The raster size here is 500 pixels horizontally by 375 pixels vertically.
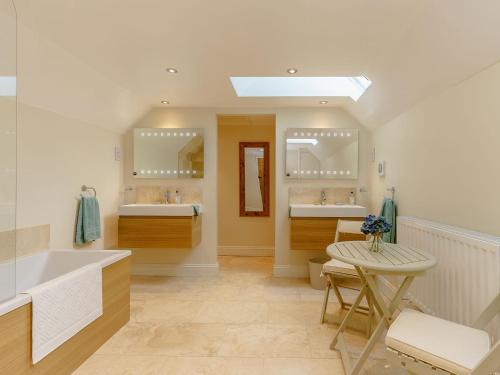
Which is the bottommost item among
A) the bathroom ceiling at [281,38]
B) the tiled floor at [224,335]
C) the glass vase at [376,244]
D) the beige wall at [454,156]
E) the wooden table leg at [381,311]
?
the tiled floor at [224,335]

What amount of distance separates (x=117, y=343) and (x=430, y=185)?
2575 millimetres

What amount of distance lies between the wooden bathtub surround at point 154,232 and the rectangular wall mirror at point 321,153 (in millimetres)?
1402

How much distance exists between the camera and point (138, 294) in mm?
3053

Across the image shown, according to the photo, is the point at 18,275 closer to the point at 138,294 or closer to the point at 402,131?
the point at 138,294

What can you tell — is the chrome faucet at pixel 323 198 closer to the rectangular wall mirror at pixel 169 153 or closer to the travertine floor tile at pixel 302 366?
the rectangular wall mirror at pixel 169 153

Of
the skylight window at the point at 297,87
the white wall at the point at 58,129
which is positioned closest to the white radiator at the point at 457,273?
the skylight window at the point at 297,87

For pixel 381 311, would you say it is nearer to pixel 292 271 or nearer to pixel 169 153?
pixel 292 271

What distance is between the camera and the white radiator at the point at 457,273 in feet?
4.95

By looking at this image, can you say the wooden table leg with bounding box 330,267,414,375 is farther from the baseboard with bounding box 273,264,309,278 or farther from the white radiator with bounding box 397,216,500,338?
the baseboard with bounding box 273,264,309,278

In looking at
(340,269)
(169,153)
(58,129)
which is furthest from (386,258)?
(169,153)

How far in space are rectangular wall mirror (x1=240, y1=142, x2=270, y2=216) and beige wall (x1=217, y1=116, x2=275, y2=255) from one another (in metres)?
0.07

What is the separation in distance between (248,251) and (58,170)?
3030 mm

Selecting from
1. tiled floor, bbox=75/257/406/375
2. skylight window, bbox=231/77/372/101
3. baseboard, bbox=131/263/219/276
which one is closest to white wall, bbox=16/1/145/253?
baseboard, bbox=131/263/219/276

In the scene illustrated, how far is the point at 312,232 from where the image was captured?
10.6 ft
